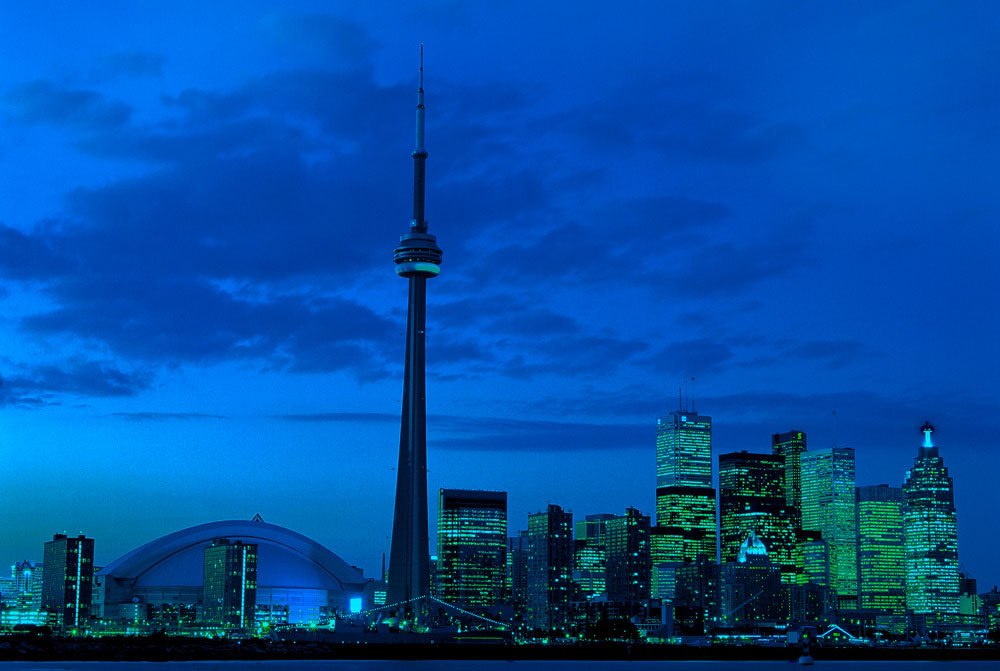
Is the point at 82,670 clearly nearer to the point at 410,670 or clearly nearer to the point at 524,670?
the point at 410,670

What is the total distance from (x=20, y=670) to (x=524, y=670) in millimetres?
69468

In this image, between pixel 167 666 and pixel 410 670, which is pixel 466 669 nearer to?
pixel 410 670

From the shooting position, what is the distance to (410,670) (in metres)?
187

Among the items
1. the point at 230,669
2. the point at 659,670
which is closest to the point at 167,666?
the point at 230,669

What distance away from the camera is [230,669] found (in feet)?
580

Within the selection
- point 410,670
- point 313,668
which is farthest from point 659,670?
point 313,668

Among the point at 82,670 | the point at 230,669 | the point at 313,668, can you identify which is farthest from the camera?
the point at 313,668

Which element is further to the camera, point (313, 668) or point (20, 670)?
point (313, 668)

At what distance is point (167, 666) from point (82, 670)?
99.7 ft

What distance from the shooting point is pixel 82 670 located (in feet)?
535

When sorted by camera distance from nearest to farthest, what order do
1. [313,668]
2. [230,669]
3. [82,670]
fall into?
[82,670], [230,669], [313,668]

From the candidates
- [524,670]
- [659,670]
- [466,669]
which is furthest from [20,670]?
[659,670]

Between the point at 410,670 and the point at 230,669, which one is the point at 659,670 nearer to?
the point at 410,670

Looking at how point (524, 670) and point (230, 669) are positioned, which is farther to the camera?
point (524, 670)
